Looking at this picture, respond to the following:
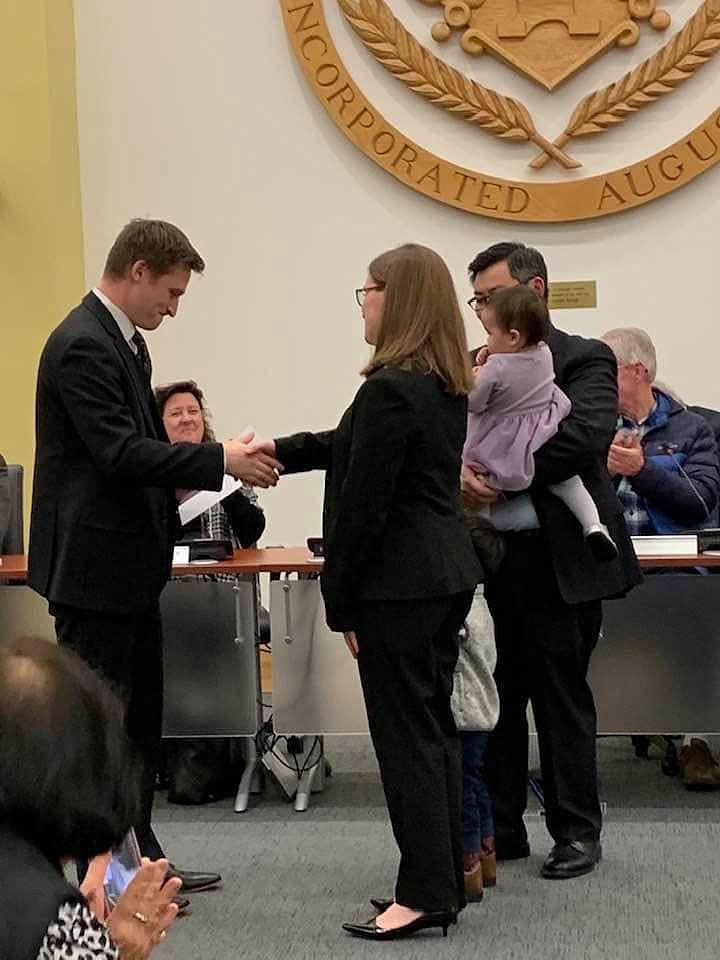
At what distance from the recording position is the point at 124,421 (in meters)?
3.19

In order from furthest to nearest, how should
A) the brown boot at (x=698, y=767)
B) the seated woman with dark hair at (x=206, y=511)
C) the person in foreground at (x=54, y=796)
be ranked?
the seated woman with dark hair at (x=206, y=511) → the brown boot at (x=698, y=767) → the person in foreground at (x=54, y=796)

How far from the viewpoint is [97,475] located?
3225 mm

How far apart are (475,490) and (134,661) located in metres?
0.91

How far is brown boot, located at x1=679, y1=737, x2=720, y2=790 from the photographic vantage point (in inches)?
178

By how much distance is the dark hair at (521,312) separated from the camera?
3488 mm

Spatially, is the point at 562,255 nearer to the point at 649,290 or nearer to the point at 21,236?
the point at 649,290

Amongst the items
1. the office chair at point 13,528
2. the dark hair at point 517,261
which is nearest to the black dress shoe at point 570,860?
the dark hair at point 517,261

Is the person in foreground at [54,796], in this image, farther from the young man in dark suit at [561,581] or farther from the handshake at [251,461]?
the young man in dark suit at [561,581]

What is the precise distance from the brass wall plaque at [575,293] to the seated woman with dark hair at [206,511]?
1.84 m

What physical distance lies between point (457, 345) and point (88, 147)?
3.68 meters

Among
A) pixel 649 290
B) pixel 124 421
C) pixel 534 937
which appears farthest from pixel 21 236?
pixel 534 937

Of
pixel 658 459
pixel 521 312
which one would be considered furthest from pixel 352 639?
pixel 658 459

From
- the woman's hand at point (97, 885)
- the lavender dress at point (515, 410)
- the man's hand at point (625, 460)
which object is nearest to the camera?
the woman's hand at point (97, 885)

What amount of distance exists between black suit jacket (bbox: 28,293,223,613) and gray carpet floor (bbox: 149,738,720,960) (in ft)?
2.70
